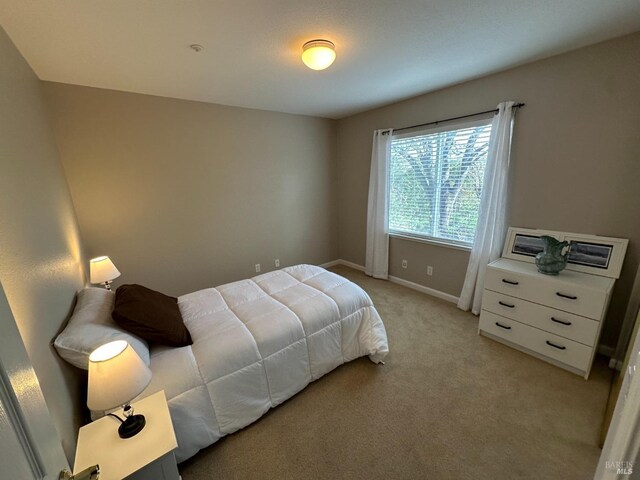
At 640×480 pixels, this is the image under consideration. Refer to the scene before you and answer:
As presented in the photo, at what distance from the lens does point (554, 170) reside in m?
2.20

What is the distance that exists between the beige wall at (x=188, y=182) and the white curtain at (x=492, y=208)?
232 cm

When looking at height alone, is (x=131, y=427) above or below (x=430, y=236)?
below

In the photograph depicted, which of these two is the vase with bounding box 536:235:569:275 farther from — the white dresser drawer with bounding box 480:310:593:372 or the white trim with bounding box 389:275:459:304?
the white trim with bounding box 389:275:459:304

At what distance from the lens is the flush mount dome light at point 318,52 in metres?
1.70

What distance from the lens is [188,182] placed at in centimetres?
295

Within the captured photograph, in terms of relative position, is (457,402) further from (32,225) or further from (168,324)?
(32,225)

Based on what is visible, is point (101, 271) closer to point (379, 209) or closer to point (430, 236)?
point (379, 209)

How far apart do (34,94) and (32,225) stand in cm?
132

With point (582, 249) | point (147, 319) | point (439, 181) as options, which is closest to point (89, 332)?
point (147, 319)

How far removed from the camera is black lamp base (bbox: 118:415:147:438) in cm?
107

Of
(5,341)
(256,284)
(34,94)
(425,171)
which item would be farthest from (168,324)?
(425,171)

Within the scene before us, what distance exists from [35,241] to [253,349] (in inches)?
48.9

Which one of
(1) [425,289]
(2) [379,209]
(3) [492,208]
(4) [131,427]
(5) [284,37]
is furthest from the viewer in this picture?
(2) [379,209]

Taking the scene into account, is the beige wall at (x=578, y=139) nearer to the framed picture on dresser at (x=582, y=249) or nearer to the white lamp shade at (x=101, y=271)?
the framed picture on dresser at (x=582, y=249)
